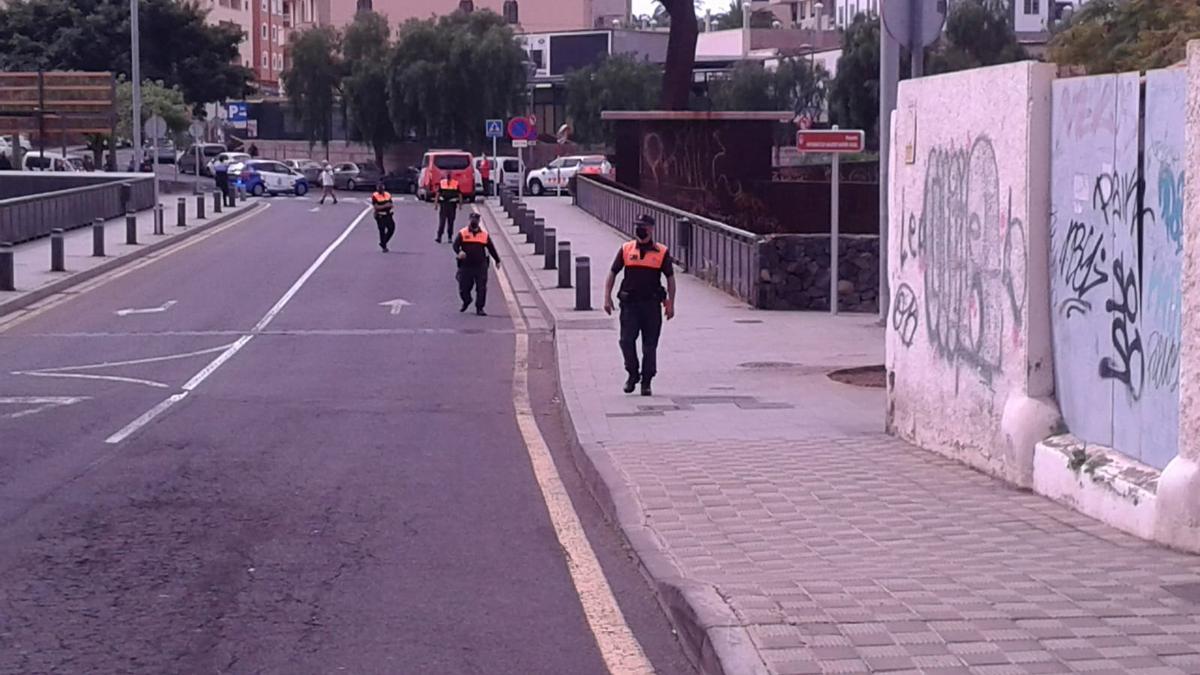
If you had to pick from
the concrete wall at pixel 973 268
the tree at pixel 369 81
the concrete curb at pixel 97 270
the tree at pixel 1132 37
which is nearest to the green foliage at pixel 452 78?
the tree at pixel 369 81

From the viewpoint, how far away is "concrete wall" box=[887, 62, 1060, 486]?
33.2 feet

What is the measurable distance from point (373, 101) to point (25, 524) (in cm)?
7204

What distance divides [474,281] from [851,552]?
16.6 m

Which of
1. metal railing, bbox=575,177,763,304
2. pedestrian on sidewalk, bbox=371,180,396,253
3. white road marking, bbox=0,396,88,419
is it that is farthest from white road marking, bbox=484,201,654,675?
pedestrian on sidewalk, bbox=371,180,396,253

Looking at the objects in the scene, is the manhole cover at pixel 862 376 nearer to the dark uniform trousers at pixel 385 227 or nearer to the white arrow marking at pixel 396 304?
the white arrow marking at pixel 396 304

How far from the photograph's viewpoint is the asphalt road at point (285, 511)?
7.37 m

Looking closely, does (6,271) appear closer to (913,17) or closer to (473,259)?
(473,259)

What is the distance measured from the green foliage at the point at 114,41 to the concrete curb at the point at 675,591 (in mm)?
71574

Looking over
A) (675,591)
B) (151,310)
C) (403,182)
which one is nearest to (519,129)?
(403,182)

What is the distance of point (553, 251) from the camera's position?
104 feet

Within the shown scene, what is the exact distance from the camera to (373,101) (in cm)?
8044

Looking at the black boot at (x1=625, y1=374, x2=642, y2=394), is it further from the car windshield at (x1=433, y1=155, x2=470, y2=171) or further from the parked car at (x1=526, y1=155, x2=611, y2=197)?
the parked car at (x1=526, y1=155, x2=611, y2=197)

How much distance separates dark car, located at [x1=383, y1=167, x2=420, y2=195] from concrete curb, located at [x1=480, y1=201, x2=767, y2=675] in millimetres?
60720

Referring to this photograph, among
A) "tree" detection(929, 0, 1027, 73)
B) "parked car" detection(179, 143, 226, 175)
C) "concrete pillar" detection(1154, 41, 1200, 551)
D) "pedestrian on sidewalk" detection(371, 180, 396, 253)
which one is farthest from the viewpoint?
"parked car" detection(179, 143, 226, 175)
